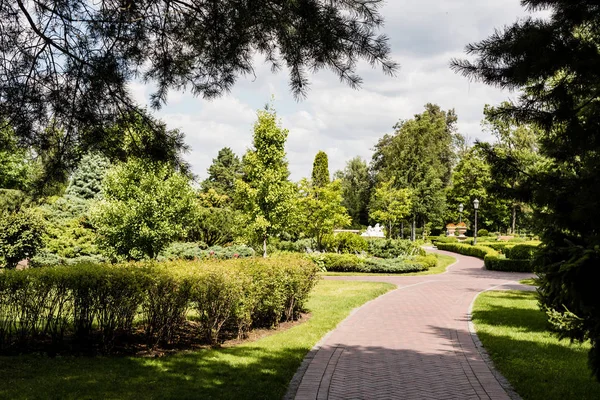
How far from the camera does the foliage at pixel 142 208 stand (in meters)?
17.5

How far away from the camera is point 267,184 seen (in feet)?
76.4

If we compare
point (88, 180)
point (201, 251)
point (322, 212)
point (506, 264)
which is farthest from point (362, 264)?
point (88, 180)

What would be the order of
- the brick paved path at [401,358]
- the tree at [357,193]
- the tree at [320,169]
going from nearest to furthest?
the brick paved path at [401,358], the tree at [320,169], the tree at [357,193]

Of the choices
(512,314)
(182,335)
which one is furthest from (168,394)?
(512,314)

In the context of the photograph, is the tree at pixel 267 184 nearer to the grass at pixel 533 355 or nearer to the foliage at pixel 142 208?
the foliage at pixel 142 208

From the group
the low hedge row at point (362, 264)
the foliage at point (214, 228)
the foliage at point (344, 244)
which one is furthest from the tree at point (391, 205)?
the foliage at point (214, 228)

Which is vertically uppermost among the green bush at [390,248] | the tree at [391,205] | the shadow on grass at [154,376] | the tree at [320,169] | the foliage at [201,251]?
the tree at [320,169]

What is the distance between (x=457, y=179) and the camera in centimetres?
6119

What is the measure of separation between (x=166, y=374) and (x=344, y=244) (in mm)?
24950

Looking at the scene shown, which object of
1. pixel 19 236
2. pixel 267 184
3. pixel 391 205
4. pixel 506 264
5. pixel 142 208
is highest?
pixel 391 205

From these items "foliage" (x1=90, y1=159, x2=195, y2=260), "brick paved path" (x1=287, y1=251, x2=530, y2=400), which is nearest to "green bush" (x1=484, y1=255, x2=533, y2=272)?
"brick paved path" (x1=287, y1=251, x2=530, y2=400)

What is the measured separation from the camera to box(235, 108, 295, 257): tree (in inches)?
914

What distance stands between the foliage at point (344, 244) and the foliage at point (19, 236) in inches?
647

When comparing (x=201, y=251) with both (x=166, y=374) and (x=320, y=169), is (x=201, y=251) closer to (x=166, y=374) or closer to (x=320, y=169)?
(x=320, y=169)
